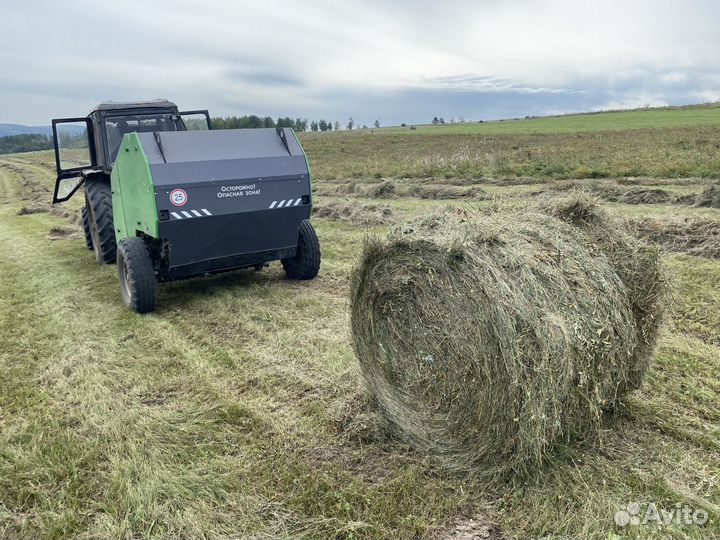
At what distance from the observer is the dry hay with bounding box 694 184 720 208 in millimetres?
9678

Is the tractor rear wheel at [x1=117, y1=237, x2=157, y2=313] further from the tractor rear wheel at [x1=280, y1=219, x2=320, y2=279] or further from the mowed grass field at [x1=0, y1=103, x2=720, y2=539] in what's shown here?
the tractor rear wheel at [x1=280, y1=219, x2=320, y2=279]

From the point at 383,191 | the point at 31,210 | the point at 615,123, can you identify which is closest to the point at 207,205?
the point at 383,191

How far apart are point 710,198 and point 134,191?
9758mm

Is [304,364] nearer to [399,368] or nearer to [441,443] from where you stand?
[399,368]

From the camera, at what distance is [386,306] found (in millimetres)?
3805

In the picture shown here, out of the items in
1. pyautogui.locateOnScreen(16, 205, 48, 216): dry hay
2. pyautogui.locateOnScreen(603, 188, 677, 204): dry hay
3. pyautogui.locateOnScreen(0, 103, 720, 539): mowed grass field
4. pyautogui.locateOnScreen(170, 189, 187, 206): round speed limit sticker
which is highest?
pyautogui.locateOnScreen(170, 189, 187, 206): round speed limit sticker

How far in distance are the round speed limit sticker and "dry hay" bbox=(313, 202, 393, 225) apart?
5.09m

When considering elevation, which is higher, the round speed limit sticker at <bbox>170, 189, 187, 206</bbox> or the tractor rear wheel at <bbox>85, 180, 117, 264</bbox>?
the round speed limit sticker at <bbox>170, 189, 187, 206</bbox>

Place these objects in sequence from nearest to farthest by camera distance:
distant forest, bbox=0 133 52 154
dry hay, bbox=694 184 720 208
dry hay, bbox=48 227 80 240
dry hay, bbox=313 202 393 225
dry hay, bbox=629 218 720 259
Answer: dry hay, bbox=629 218 720 259, dry hay, bbox=694 184 720 208, dry hay, bbox=313 202 393 225, dry hay, bbox=48 227 80 240, distant forest, bbox=0 133 52 154

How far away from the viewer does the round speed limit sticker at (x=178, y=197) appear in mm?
5766

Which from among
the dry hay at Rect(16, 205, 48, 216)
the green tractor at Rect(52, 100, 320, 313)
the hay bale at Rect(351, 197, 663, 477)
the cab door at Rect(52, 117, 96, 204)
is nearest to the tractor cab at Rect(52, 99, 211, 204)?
the cab door at Rect(52, 117, 96, 204)

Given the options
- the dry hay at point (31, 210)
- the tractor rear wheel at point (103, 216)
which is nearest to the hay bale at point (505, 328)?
the tractor rear wheel at point (103, 216)

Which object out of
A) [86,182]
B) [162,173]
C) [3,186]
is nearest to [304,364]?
[162,173]

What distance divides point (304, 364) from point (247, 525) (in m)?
1.94
